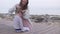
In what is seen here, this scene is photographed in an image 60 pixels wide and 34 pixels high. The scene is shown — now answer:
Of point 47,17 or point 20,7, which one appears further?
point 47,17

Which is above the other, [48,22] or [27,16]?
[27,16]

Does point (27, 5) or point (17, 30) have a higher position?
point (27, 5)

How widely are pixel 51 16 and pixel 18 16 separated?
82.5 inches

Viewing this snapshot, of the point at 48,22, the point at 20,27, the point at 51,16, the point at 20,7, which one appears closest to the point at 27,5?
the point at 20,7

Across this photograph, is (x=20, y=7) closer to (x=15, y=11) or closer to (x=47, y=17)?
(x=15, y=11)

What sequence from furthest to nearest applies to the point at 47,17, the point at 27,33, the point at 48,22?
the point at 47,17, the point at 48,22, the point at 27,33

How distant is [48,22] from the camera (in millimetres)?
5426

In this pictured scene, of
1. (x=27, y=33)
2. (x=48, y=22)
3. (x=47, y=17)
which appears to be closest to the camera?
(x=27, y=33)

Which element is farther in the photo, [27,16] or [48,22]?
[48,22]

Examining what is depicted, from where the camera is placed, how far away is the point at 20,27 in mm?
4059

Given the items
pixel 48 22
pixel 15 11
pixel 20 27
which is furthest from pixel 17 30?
pixel 48 22

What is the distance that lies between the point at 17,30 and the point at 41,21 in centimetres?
152

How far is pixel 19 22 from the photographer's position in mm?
4043

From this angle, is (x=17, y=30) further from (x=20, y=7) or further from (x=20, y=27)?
(x=20, y=7)
